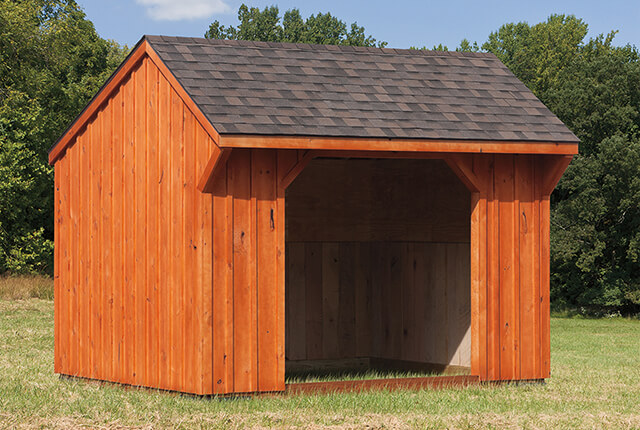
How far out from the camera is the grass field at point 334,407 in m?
7.87

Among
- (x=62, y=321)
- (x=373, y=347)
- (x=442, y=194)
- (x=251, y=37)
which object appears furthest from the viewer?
(x=251, y=37)

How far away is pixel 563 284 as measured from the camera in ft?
110

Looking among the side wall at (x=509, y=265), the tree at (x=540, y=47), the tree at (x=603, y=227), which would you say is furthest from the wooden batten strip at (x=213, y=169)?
the tree at (x=540, y=47)

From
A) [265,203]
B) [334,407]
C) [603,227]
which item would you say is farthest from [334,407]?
[603,227]

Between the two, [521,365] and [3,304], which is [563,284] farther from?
[521,365]

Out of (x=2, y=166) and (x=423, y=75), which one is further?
(x=2, y=166)

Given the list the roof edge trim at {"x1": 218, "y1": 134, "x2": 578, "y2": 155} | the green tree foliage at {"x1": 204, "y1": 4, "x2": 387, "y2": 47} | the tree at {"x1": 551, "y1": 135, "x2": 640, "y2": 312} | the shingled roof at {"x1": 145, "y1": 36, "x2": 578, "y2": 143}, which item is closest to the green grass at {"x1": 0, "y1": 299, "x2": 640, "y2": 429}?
the roof edge trim at {"x1": 218, "y1": 134, "x2": 578, "y2": 155}

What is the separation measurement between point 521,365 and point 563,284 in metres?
23.8

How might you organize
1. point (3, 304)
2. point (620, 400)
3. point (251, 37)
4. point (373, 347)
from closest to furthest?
1. point (620, 400)
2. point (373, 347)
3. point (3, 304)
4. point (251, 37)

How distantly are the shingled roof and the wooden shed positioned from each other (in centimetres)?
3

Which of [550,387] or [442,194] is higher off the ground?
[442,194]

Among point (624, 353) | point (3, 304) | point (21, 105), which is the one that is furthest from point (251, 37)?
point (624, 353)

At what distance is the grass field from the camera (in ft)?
25.8

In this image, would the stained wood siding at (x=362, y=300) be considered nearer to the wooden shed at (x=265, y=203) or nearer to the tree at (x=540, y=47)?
the wooden shed at (x=265, y=203)
